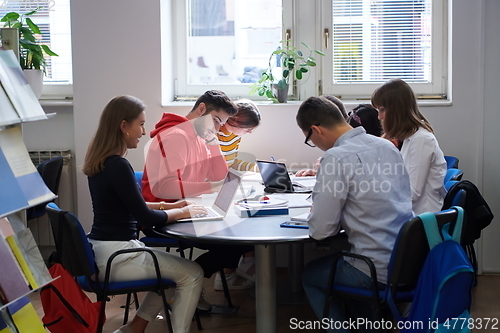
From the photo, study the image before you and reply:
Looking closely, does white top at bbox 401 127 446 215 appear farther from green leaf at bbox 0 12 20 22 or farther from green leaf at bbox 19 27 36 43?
green leaf at bbox 0 12 20 22

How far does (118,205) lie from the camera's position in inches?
97.7

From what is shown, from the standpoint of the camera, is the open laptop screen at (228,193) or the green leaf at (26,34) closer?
the open laptop screen at (228,193)

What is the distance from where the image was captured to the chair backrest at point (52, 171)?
377 centimetres

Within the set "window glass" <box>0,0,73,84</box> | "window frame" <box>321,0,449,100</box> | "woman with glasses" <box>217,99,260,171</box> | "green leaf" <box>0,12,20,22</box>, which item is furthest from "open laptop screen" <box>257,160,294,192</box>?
"green leaf" <box>0,12,20,22</box>

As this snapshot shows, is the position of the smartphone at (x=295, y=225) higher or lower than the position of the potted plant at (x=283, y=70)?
lower

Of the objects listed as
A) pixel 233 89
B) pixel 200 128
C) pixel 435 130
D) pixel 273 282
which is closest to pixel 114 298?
pixel 200 128

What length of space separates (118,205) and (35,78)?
6.46 feet

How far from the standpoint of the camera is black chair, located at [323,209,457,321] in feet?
6.77

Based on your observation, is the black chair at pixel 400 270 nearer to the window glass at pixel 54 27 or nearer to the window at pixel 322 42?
the window at pixel 322 42

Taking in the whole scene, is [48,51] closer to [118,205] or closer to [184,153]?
[184,153]

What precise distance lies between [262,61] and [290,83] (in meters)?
0.28

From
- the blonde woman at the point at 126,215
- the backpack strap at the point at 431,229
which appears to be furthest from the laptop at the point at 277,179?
the backpack strap at the point at 431,229

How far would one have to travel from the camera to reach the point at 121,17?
404cm

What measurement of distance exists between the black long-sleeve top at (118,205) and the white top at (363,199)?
726mm
